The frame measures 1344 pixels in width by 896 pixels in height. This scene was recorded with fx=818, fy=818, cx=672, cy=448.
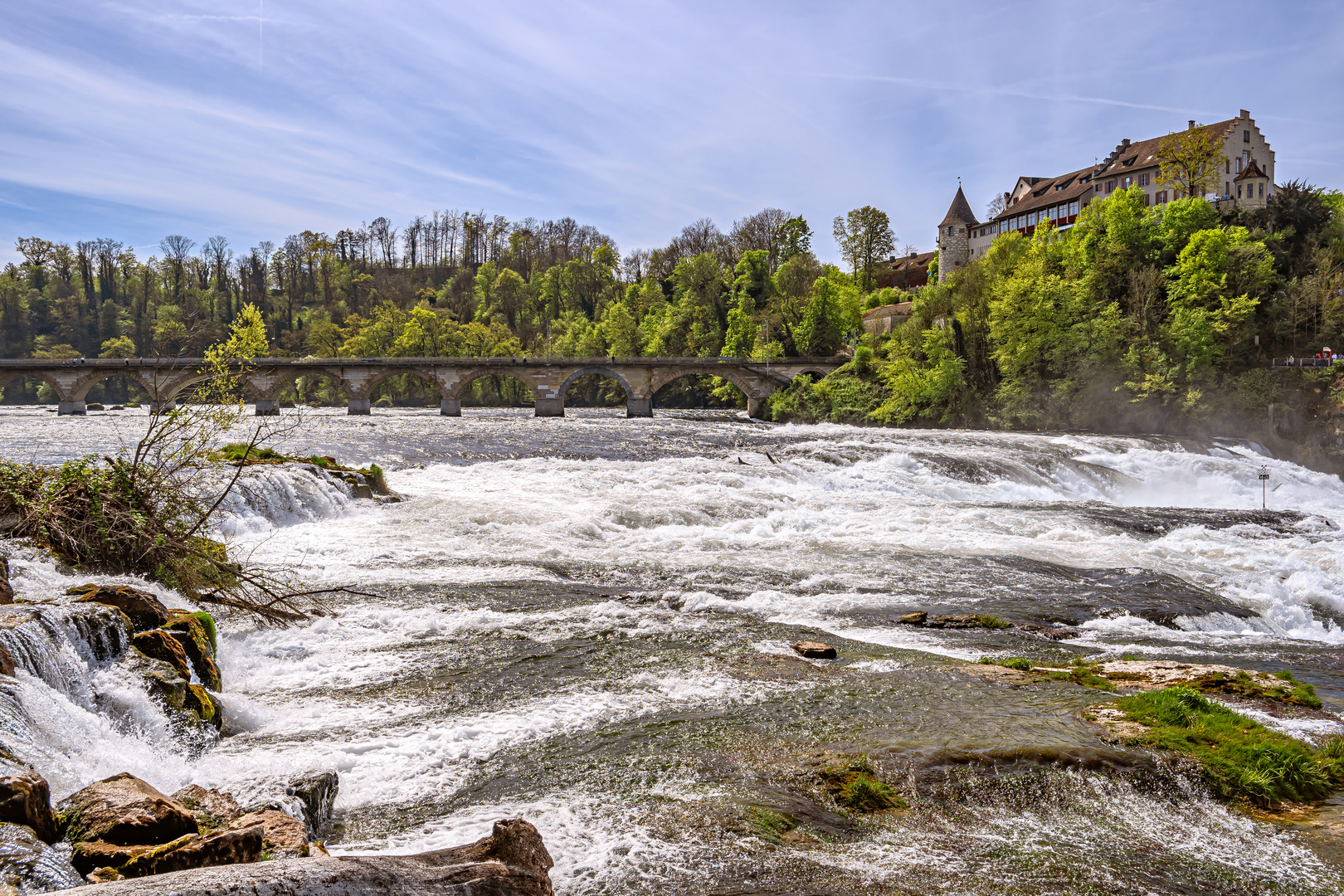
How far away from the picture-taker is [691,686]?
8.12m

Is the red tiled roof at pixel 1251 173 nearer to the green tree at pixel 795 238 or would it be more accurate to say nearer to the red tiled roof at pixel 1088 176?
the red tiled roof at pixel 1088 176

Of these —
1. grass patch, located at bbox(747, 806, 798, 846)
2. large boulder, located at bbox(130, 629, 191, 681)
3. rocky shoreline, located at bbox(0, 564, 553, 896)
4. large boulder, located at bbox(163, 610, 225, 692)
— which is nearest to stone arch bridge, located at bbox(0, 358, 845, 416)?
large boulder, located at bbox(163, 610, 225, 692)

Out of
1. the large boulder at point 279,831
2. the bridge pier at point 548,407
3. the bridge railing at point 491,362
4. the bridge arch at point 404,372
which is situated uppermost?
the bridge railing at point 491,362

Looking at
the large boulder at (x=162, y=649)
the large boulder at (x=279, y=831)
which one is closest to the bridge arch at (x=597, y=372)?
the large boulder at (x=162, y=649)

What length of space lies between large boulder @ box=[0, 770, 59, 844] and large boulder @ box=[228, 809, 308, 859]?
2.74ft

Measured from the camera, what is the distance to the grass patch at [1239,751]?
6.02 meters

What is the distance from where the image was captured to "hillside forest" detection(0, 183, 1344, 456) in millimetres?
42375

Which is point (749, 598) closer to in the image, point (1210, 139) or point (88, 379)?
point (1210, 139)

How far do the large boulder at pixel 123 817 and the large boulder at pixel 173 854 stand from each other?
0.10 meters

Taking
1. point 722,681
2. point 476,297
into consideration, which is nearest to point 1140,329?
point 722,681

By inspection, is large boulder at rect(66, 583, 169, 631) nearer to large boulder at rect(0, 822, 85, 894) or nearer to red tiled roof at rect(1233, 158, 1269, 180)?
large boulder at rect(0, 822, 85, 894)

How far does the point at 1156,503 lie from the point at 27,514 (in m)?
28.3

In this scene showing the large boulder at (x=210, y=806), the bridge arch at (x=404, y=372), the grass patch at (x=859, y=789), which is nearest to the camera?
the large boulder at (x=210, y=806)

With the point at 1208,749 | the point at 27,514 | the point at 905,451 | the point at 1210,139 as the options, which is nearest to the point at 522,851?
the point at 1208,749
